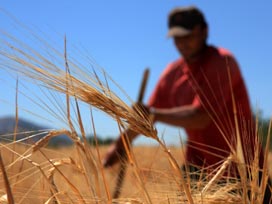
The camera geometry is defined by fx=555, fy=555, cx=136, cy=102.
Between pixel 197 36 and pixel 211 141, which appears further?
pixel 197 36

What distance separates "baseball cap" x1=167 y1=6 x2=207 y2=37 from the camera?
2666 mm

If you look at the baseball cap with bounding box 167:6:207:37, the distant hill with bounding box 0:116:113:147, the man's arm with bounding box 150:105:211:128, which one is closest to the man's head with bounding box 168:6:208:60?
the baseball cap with bounding box 167:6:207:37

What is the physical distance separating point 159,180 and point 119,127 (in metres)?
0.28

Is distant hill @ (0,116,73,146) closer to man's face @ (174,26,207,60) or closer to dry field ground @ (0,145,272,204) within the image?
dry field ground @ (0,145,272,204)

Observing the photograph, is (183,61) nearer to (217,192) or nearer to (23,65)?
(217,192)

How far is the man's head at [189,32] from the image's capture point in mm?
2637

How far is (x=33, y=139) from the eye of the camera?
94cm

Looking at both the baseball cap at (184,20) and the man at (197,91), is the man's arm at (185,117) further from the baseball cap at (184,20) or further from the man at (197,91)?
the baseball cap at (184,20)

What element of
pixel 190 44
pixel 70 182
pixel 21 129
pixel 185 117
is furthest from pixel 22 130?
pixel 190 44

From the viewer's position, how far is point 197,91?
2.45m

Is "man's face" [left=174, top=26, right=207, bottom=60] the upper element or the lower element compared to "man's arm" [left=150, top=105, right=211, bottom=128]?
upper

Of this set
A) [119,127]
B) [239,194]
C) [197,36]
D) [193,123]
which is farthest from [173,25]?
[119,127]

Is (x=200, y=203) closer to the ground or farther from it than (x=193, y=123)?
farther from it

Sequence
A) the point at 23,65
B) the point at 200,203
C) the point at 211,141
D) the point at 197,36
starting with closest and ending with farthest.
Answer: the point at 23,65
the point at 200,203
the point at 211,141
the point at 197,36
